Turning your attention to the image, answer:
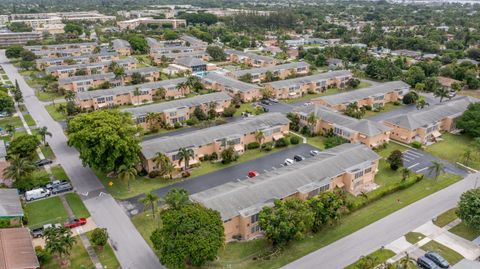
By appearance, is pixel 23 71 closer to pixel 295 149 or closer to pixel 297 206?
pixel 295 149

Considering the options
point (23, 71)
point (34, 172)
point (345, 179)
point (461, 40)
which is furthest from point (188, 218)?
point (461, 40)

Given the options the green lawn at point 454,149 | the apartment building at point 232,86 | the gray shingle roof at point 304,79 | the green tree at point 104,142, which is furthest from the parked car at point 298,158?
the gray shingle roof at point 304,79

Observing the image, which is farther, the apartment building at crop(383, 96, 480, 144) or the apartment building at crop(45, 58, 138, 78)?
the apartment building at crop(45, 58, 138, 78)

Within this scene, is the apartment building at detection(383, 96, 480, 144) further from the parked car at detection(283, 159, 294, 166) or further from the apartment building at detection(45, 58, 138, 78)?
the apartment building at detection(45, 58, 138, 78)

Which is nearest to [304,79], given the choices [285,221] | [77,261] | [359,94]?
[359,94]

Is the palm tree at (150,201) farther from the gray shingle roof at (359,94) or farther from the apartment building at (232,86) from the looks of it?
the gray shingle roof at (359,94)

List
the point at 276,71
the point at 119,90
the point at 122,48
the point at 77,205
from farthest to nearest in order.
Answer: the point at 122,48 < the point at 276,71 < the point at 119,90 < the point at 77,205

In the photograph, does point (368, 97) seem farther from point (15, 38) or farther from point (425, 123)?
point (15, 38)

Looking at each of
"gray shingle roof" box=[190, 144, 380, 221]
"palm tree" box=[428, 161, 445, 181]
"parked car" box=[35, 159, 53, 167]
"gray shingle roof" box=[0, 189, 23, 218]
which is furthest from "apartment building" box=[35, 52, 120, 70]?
"palm tree" box=[428, 161, 445, 181]
